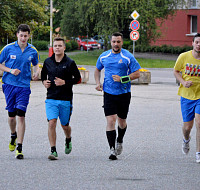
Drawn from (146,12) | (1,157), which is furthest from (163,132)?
(146,12)

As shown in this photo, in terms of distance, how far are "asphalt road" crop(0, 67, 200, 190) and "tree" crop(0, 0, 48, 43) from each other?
10073 millimetres

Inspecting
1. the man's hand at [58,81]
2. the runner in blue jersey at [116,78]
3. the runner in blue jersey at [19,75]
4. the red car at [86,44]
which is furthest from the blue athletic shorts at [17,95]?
the red car at [86,44]

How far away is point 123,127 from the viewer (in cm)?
807

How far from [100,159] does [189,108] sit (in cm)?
147

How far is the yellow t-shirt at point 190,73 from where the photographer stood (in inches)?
293


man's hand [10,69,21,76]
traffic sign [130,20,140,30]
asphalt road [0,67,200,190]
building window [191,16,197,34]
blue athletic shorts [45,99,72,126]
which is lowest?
asphalt road [0,67,200,190]

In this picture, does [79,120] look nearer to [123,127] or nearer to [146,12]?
Answer: [123,127]

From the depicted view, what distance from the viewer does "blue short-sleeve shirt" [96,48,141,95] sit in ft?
24.9

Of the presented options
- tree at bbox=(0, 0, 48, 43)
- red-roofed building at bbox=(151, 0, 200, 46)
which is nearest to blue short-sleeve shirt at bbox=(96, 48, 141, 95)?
tree at bbox=(0, 0, 48, 43)

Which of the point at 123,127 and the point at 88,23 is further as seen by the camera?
the point at 88,23

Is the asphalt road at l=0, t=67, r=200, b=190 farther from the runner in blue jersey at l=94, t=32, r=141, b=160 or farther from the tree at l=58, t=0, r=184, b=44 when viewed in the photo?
the tree at l=58, t=0, r=184, b=44

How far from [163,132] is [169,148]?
157 centimetres

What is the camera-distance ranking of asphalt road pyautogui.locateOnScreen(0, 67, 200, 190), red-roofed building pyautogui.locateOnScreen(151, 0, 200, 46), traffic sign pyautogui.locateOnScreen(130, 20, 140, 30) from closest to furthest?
1. asphalt road pyautogui.locateOnScreen(0, 67, 200, 190)
2. traffic sign pyautogui.locateOnScreen(130, 20, 140, 30)
3. red-roofed building pyautogui.locateOnScreen(151, 0, 200, 46)

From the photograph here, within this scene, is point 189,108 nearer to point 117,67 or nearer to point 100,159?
point 117,67
